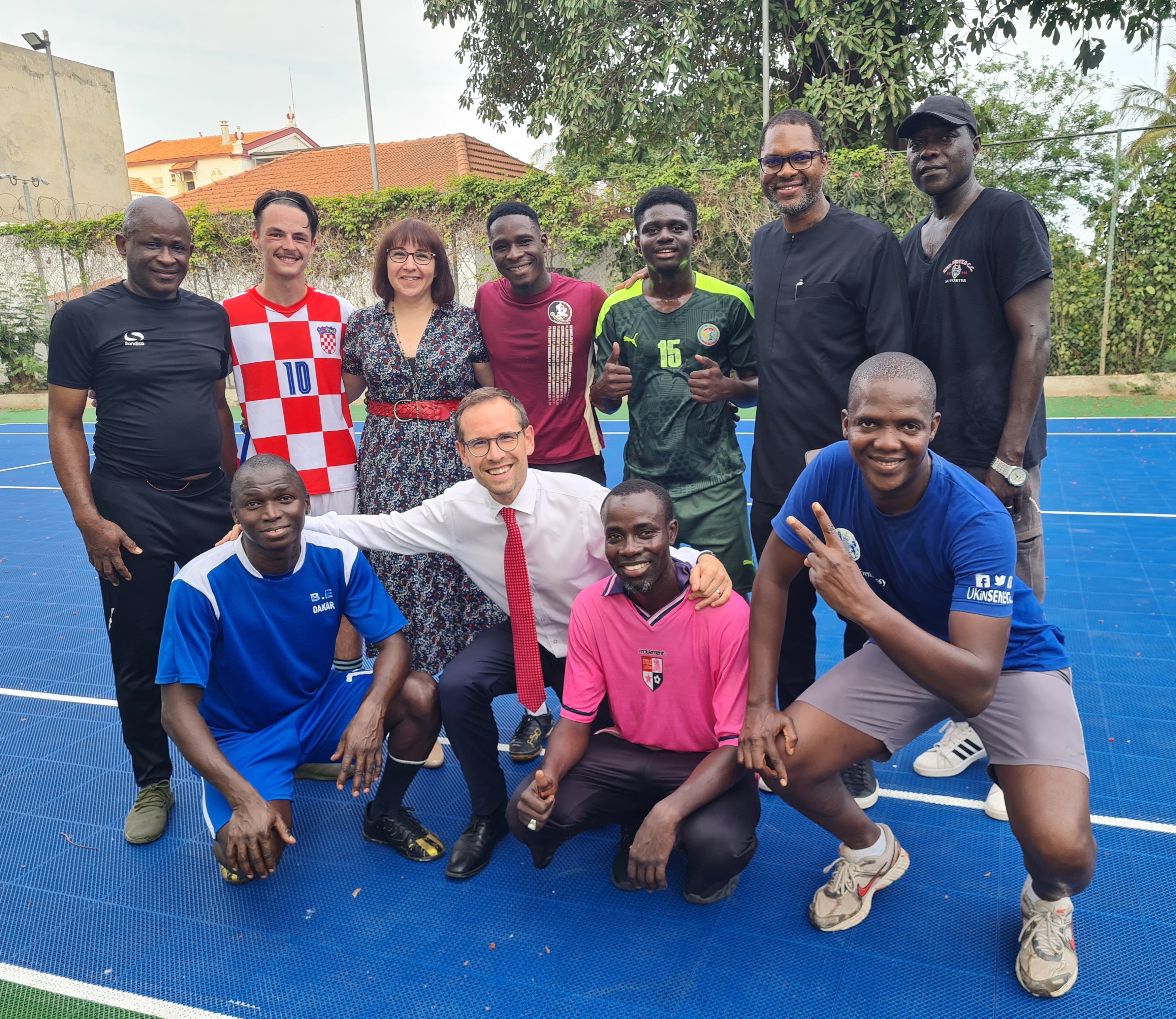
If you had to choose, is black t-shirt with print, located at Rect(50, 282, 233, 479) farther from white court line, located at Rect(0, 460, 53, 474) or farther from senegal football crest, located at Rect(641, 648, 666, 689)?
white court line, located at Rect(0, 460, 53, 474)

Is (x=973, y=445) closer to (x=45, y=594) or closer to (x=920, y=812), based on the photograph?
(x=920, y=812)

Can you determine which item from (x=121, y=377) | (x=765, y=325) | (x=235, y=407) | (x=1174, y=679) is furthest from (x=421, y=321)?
(x=235, y=407)

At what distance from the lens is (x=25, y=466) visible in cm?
1106

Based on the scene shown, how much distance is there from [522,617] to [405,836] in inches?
32.1

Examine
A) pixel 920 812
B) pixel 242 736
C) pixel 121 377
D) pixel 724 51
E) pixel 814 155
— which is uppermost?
pixel 724 51

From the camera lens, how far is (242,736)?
2.78 metres

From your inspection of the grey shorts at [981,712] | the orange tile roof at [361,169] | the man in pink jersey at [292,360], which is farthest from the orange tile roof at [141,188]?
the grey shorts at [981,712]

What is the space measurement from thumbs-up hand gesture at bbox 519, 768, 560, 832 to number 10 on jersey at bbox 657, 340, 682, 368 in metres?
1.52

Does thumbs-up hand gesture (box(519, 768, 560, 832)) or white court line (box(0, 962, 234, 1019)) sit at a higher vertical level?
thumbs-up hand gesture (box(519, 768, 560, 832))

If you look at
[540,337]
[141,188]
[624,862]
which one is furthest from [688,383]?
[141,188]

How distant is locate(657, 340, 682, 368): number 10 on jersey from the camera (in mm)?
3154

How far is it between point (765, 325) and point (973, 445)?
82 centimetres

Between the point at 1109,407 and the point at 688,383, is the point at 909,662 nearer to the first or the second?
the point at 688,383

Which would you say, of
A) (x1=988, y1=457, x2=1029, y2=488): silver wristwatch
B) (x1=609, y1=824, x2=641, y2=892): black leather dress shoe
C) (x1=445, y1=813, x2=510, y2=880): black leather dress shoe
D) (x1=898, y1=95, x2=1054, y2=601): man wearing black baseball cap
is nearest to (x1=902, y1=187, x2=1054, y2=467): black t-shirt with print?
(x1=898, y1=95, x2=1054, y2=601): man wearing black baseball cap
